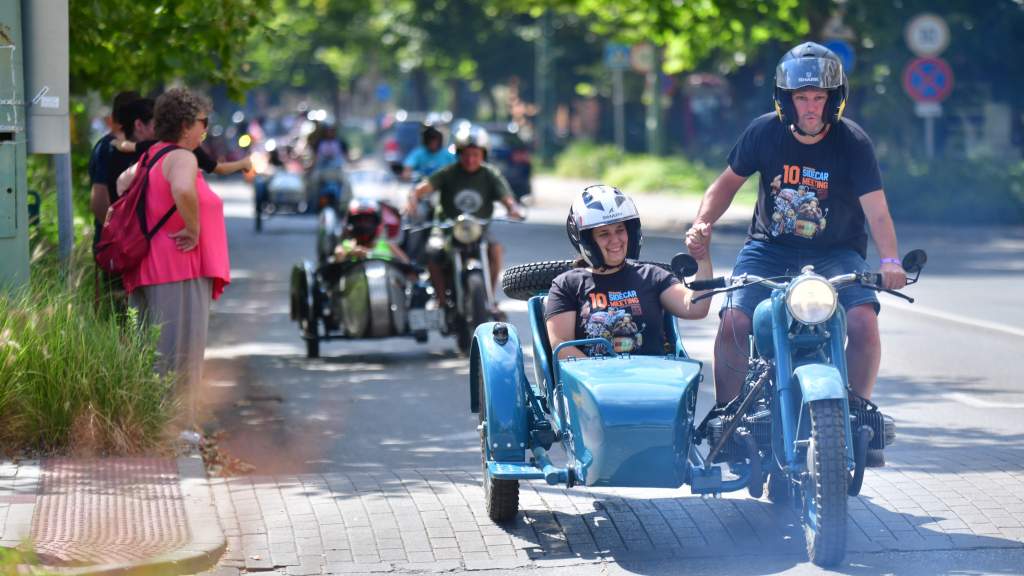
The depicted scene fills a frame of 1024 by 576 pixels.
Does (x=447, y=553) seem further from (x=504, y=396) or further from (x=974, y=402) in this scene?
(x=974, y=402)

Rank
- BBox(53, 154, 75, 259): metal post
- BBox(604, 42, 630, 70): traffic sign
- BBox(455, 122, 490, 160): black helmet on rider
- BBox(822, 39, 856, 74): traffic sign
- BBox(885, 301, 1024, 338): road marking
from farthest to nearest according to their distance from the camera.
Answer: BBox(604, 42, 630, 70): traffic sign → BBox(822, 39, 856, 74): traffic sign → BBox(885, 301, 1024, 338): road marking → BBox(455, 122, 490, 160): black helmet on rider → BBox(53, 154, 75, 259): metal post

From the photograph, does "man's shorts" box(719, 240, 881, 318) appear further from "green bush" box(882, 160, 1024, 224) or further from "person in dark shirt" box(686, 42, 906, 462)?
"green bush" box(882, 160, 1024, 224)

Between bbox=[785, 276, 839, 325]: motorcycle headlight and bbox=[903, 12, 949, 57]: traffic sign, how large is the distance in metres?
20.8

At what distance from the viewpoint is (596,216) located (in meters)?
6.56

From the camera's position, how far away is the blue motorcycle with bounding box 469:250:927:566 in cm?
580

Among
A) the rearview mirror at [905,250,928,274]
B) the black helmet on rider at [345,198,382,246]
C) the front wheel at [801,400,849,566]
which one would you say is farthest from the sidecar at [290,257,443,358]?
the front wheel at [801,400,849,566]

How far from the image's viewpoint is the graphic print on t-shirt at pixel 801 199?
263 inches

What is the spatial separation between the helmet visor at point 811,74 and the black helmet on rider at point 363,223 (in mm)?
6747

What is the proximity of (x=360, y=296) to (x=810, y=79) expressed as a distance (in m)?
6.07

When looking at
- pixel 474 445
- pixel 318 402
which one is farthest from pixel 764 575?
pixel 318 402

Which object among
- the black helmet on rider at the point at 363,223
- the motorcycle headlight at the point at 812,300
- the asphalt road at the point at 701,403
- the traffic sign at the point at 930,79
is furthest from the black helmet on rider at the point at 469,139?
the traffic sign at the point at 930,79

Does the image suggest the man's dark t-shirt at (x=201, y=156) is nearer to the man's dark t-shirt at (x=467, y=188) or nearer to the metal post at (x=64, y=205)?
the metal post at (x=64, y=205)

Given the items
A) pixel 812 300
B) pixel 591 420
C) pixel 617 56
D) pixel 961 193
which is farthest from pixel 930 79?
pixel 591 420

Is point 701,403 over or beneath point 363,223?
beneath
